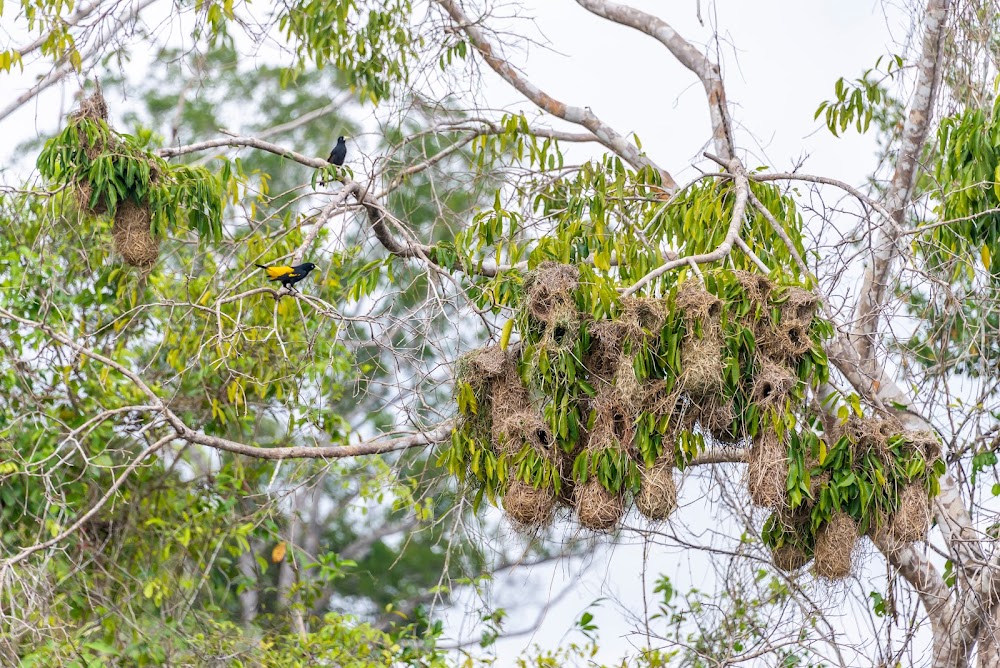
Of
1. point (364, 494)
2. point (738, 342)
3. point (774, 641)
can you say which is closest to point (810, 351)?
point (738, 342)

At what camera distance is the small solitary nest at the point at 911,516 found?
4117mm

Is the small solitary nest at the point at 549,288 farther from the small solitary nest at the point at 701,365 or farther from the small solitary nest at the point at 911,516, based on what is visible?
the small solitary nest at the point at 911,516

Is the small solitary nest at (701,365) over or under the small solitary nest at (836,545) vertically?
A: over

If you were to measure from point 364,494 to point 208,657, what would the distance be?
1109mm

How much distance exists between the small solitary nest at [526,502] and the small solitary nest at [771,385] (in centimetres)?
72

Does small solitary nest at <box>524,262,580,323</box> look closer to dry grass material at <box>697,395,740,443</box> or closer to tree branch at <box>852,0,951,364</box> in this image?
dry grass material at <box>697,395,740,443</box>

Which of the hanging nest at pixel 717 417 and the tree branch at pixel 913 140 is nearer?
the hanging nest at pixel 717 417

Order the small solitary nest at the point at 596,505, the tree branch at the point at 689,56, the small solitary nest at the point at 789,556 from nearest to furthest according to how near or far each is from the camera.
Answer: the small solitary nest at the point at 596,505 < the small solitary nest at the point at 789,556 < the tree branch at the point at 689,56

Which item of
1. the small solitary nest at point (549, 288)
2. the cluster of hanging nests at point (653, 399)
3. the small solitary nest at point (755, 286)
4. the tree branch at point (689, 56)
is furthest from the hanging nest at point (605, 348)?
the tree branch at point (689, 56)

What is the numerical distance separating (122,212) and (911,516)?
3.10 meters

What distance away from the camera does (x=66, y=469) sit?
670 centimetres

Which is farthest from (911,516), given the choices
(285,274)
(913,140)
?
(285,274)

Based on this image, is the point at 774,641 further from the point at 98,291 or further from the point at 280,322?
the point at 98,291

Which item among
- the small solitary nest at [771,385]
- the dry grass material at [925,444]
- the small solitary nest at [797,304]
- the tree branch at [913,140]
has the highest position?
the tree branch at [913,140]
